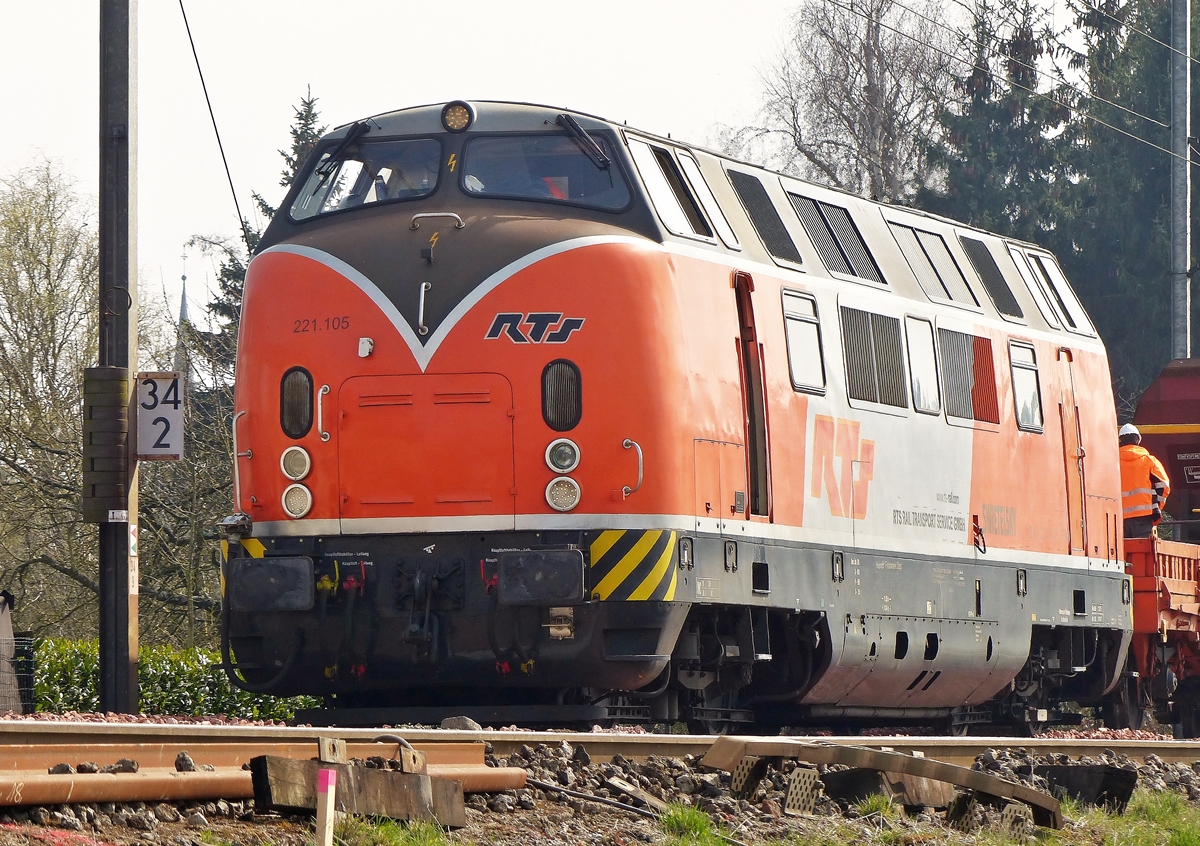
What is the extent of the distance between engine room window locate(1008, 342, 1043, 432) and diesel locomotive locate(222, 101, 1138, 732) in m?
1.73

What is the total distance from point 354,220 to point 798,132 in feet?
100

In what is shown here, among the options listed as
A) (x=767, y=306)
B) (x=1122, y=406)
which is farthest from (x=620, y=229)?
(x=1122, y=406)

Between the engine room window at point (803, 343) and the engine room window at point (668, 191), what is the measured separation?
0.86 meters

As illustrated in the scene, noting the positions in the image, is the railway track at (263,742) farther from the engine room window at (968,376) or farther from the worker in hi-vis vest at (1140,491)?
the worker in hi-vis vest at (1140,491)

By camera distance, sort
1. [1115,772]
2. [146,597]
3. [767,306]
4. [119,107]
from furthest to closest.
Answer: [146,597] → [119,107] → [767,306] → [1115,772]

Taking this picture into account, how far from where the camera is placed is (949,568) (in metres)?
13.0

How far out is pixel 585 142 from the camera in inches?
426

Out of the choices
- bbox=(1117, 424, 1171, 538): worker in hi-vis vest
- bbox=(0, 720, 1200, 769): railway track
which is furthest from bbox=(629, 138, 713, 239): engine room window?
bbox=(1117, 424, 1171, 538): worker in hi-vis vest

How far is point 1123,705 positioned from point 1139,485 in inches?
83.9

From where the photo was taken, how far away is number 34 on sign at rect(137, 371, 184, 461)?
1215cm

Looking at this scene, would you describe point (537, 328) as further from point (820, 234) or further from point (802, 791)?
point (802, 791)

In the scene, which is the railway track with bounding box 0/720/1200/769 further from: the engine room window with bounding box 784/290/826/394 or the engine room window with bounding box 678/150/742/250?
the engine room window with bounding box 678/150/742/250

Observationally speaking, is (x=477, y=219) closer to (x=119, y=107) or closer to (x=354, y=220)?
(x=354, y=220)

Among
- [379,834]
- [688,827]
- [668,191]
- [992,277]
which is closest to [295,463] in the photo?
[668,191]
